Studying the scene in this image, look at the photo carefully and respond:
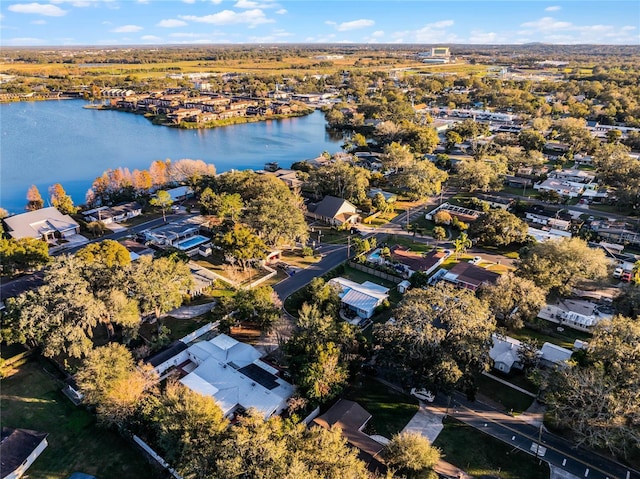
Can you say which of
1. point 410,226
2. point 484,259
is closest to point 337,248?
point 410,226

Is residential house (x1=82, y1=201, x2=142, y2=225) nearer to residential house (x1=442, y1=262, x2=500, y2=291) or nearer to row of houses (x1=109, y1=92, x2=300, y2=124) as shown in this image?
residential house (x1=442, y1=262, x2=500, y2=291)

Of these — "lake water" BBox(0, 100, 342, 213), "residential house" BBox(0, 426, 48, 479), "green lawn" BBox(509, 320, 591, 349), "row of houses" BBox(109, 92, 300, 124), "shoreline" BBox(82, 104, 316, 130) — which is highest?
"row of houses" BBox(109, 92, 300, 124)

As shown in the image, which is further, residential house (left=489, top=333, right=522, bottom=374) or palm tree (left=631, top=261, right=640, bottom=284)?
palm tree (left=631, top=261, right=640, bottom=284)

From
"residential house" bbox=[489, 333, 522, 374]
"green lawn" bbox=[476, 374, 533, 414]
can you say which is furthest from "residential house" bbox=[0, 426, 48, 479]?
"residential house" bbox=[489, 333, 522, 374]

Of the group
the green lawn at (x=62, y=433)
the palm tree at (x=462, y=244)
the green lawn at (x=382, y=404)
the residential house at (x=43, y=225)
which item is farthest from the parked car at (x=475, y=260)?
the residential house at (x=43, y=225)

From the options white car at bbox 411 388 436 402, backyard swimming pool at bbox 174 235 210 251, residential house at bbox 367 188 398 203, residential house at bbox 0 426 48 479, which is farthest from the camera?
residential house at bbox 367 188 398 203

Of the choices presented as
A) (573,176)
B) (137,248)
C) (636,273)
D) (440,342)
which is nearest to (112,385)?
(440,342)

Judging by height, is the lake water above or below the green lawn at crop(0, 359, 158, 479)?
above

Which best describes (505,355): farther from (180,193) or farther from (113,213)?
(180,193)
